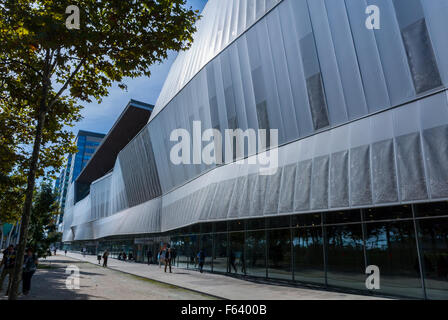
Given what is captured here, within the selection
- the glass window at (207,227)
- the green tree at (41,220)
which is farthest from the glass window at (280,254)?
the green tree at (41,220)

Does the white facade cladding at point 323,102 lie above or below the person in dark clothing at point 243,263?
above

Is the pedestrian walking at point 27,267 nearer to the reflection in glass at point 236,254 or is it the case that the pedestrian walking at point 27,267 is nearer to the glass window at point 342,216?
the reflection in glass at point 236,254

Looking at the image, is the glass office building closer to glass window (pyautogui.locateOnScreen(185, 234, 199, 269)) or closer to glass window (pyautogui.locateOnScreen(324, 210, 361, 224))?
glass window (pyautogui.locateOnScreen(324, 210, 361, 224))

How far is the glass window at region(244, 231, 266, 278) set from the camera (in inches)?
726

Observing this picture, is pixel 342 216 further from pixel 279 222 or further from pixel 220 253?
pixel 220 253

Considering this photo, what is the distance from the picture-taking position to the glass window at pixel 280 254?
54.5ft

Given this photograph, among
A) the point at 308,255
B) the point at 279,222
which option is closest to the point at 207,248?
the point at 279,222

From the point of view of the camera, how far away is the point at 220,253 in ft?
73.7

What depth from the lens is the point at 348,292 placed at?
1298 centimetres

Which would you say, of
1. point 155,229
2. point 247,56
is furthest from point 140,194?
point 247,56

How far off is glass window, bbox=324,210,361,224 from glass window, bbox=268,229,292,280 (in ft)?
8.82

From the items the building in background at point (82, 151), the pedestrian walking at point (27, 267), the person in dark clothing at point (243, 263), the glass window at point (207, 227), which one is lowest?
the person in dark clothing at point (243, 263)

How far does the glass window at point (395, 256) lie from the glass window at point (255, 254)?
269 inches

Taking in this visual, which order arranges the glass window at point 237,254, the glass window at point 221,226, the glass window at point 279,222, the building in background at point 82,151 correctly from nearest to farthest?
the glass window at point 279,222, the glass window at point 237,254, the glass window at point 221,226, the building in background at point 82,151
